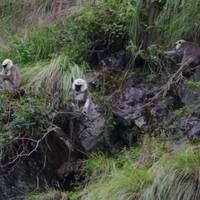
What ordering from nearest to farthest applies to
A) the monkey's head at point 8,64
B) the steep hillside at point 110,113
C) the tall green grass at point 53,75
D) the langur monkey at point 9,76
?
the steep hillside at point 110,113
the tall green grass at point 53,75
the langur monkey at point 9,76
the monkey's head at point 8,64

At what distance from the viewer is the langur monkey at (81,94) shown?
7.18 m

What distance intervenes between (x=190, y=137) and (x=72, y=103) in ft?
4.70

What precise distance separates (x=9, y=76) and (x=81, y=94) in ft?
3.33

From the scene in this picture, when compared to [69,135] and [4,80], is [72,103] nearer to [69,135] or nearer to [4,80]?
[69,135]

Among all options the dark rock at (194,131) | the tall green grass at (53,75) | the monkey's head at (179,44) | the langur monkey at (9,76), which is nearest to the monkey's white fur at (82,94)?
the tall green grass at (53,75)

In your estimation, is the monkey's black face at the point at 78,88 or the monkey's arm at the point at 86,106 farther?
the monkey's black face at the point at 78,88

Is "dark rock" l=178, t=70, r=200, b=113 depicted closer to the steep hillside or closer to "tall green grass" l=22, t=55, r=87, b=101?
the steep hillside

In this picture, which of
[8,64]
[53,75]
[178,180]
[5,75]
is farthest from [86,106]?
[178,180]

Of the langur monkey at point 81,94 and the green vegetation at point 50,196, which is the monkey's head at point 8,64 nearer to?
the langur monkey at point 81,94

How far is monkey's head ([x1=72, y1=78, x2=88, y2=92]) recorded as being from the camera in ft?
23.9

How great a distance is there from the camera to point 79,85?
7.34 metres

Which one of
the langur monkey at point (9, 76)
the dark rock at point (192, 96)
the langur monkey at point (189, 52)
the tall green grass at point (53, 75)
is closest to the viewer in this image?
the dark rock at point (192, 96)

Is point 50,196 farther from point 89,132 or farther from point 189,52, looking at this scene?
point 189,52

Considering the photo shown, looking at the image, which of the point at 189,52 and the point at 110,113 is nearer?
the point at 189,52
